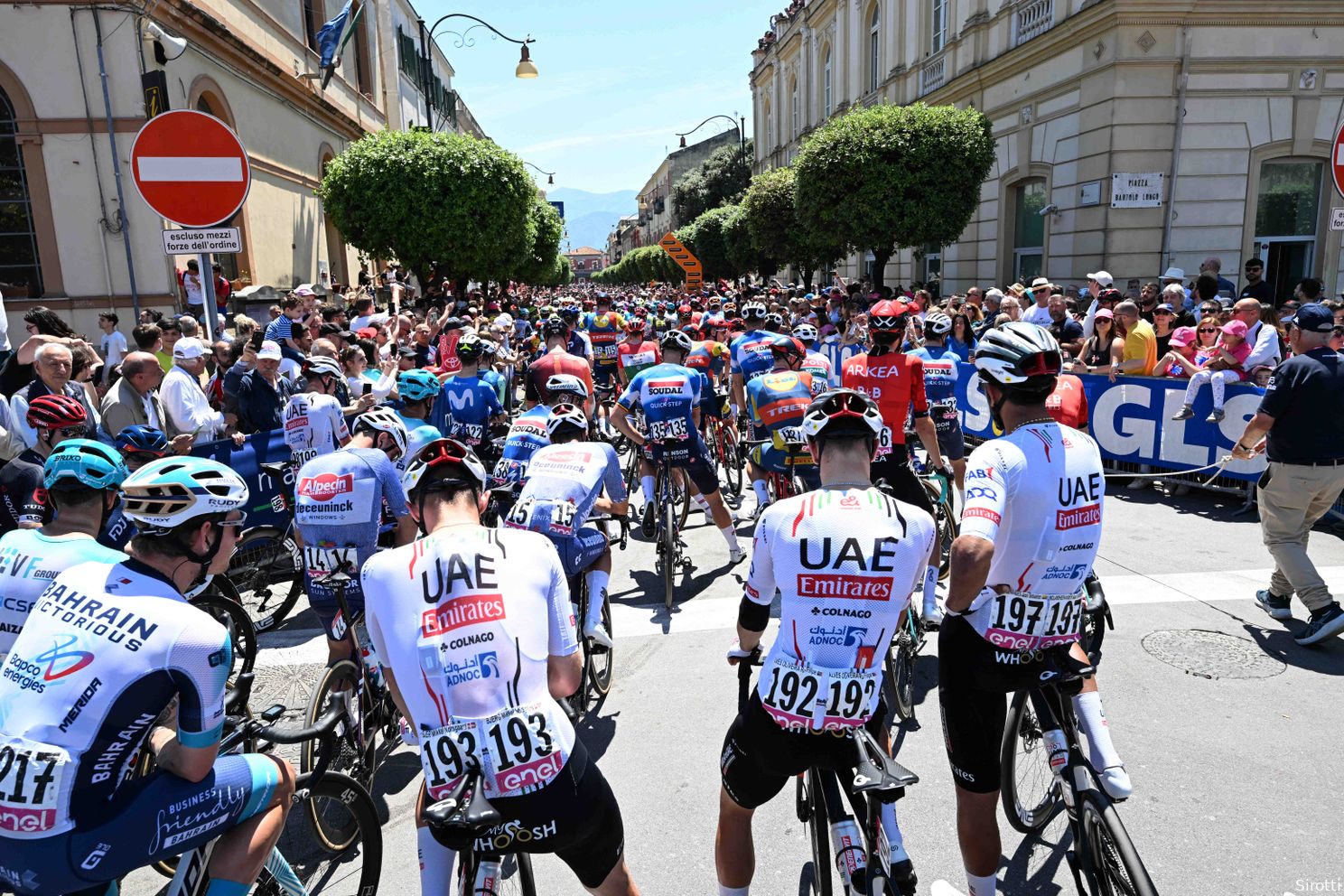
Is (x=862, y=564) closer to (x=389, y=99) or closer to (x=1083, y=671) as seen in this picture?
(x=1083, y=671)

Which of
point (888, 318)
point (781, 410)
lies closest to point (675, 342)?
point (781, 410)

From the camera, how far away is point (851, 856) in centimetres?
264

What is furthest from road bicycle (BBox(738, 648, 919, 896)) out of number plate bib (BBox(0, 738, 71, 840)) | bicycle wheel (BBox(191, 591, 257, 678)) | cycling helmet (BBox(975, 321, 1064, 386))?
bicycle wheel (BBox(191, 591, 257, 678))

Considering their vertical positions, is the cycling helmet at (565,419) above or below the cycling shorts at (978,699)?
above

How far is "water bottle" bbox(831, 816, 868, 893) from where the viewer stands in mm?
2617

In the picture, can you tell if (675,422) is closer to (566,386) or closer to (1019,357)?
(566,386)

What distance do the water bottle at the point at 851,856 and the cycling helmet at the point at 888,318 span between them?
4014mm

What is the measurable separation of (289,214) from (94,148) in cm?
777

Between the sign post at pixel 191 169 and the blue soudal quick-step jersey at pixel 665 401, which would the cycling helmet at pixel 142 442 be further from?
the blue soudal quick-step jersey at pixel 665 401

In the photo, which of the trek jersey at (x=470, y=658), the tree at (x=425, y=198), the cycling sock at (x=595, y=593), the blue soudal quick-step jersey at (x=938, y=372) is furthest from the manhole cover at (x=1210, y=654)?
the tree at (x=425, y=198)

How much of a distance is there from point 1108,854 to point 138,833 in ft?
9.98

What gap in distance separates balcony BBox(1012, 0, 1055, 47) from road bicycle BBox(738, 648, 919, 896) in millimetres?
21198

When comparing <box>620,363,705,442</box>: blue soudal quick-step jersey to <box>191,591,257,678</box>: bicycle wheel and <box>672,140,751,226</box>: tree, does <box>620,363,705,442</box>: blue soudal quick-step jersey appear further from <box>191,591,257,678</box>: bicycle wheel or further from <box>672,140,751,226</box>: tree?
<box>672,140,751,226</box>: tree

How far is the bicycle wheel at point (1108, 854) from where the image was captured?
256 centimetres
